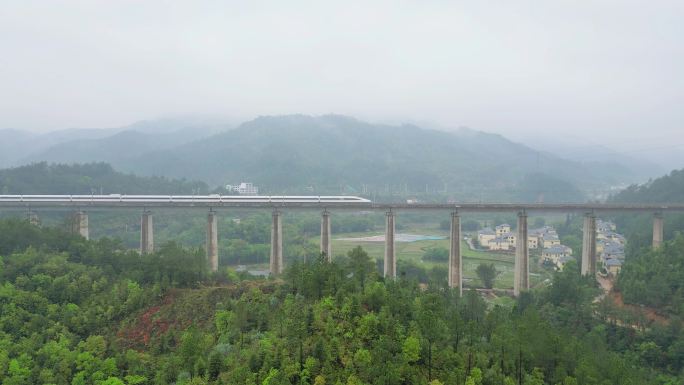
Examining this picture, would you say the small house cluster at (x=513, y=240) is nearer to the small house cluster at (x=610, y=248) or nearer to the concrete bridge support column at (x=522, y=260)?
the small house cluster at (x=610, y=248)

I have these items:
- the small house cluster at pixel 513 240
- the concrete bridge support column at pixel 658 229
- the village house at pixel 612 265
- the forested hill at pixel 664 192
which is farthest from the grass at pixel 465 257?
the forested hill at pixel 664 192

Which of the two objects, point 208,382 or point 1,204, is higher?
point 1,204

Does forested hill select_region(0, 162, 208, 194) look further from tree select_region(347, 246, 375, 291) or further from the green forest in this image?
tree select_region(347, 246, 375, 291)

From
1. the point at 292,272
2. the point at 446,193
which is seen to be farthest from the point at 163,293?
the point at 446,193

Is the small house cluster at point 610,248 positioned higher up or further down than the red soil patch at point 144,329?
further down

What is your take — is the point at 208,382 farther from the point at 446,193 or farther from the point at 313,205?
the point at 446,193

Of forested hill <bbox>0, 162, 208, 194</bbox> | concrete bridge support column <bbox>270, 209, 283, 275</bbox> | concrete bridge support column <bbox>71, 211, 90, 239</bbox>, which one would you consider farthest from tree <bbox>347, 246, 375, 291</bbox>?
forested hill <bbox>0, 162, 208, 194</bbox>
